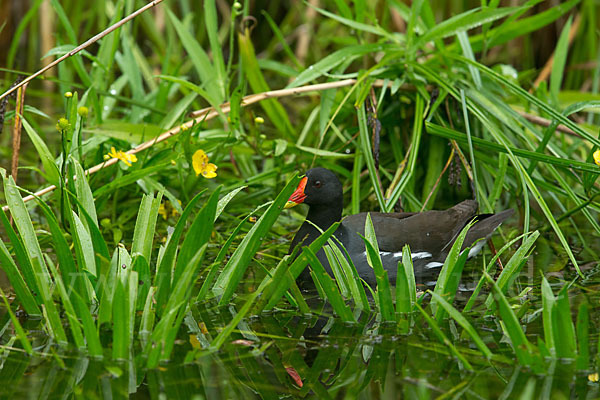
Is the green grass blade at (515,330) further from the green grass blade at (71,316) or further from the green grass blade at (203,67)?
the green grass blade at (203,67)

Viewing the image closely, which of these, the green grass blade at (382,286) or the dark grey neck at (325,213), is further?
the dark grey neck at (325,213)

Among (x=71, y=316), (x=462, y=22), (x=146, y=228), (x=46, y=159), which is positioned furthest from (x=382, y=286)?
(x=462, y=22)

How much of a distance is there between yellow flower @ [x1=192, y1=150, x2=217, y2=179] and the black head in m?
0.38

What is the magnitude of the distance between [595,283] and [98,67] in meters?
2.61

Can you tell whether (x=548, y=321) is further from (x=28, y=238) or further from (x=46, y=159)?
Answer: (x=46, y=159)

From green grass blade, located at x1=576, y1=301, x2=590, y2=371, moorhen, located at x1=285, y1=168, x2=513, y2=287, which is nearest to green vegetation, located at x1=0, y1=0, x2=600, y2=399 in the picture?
green grass blade, located at x1=576, y1=301, x2=590, y2=371

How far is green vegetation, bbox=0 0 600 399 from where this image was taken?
2.15 metres

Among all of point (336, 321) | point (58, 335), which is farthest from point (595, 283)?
point (58, 335)

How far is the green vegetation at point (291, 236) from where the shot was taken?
215 centimetres

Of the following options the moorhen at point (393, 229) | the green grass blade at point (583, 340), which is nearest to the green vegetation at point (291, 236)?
the green grass blade at point (583, 340)

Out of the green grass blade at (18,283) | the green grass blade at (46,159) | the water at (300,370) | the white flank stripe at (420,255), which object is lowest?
the white flank stripe at (420,255)

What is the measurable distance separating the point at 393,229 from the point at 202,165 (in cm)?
84

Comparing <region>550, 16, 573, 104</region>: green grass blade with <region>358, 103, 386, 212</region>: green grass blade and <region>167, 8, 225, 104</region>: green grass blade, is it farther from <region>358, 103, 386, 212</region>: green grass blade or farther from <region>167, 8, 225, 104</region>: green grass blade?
<region>167, 8, 225, 104</region>: green grass blade

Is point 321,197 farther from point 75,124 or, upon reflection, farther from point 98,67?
point 98,67
